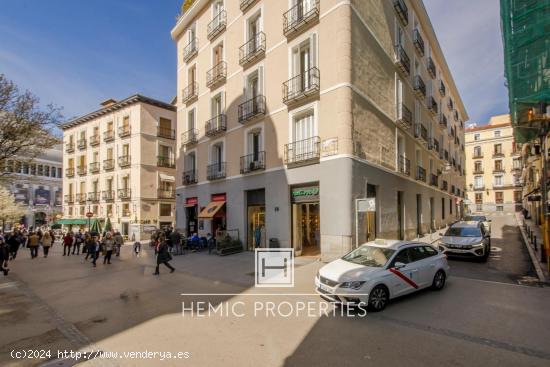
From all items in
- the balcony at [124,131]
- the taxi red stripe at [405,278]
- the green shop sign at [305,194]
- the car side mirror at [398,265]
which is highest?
the balcony at [124,131]

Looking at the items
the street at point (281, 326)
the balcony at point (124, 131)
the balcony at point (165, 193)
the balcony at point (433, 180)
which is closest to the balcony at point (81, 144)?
the balcony at point (124, 131)

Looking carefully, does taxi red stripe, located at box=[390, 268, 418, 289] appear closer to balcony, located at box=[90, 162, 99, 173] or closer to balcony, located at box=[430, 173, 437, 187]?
balcony, located at box=[430, 173, 437, 187]

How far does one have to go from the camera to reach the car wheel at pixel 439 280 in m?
8.39

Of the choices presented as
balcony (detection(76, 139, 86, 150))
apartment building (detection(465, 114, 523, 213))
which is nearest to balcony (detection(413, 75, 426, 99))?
balcony (detection(76, 139, 86, 150))

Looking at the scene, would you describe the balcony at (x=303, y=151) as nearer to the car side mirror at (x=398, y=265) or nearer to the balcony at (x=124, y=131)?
the car side mirror at (x=398, y=265)

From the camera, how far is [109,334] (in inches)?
236

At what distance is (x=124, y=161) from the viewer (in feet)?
105

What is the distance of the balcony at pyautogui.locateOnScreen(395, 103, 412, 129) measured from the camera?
58.9ft

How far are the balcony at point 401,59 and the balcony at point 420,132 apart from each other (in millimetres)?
4451

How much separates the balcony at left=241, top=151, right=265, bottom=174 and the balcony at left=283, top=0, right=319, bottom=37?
6700 millimetres

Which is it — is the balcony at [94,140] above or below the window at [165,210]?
above

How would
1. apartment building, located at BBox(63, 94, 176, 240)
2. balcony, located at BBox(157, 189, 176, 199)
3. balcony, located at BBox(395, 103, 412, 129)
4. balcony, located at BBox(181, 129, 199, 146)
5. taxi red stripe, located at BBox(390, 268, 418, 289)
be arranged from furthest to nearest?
balcony, located at BBox(157, 189, 176, 199), apartment building, located at BBox(63, 94, 176, 240), balcony, located at BBox(181, 129, 199, 146), balcony, located at BBox(395, 103, 412, 129), taxi red stripe, located at BBox(390, 268, 418, 289)

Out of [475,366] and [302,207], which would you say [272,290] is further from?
[302,207]

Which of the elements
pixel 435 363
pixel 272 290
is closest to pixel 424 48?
pixel 272 290
